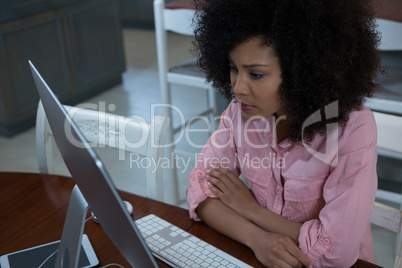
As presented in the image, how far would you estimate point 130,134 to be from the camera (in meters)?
1.25

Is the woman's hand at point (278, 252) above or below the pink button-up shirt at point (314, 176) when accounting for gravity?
below

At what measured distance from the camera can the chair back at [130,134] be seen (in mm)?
1209

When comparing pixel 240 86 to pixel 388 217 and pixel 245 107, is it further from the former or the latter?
pixel 388 217

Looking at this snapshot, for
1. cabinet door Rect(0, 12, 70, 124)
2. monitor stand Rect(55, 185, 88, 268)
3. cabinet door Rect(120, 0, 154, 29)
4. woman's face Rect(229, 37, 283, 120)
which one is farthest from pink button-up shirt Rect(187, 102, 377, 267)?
cabinet door Rect(120, 0, 154, 29)

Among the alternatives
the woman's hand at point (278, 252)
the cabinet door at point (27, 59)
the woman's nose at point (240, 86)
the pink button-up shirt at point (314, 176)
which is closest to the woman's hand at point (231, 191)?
the pink button-up shirt at point (314, 176)

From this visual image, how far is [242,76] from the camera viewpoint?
94cm

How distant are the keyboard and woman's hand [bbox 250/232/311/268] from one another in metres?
0.05

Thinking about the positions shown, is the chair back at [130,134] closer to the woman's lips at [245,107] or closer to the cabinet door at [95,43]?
the woman's lips at [245,107]

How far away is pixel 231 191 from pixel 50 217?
0.45 m

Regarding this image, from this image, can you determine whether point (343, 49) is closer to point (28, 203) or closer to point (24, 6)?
point (28, 203)

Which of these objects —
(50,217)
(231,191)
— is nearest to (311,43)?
(231,191)

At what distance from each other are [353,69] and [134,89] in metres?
3.08

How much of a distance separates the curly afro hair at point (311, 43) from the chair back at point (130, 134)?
31 centimetres

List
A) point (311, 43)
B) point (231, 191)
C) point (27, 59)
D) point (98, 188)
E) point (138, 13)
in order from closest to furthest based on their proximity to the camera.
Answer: point (98, 188) → point (311, 43) → point (231, 191) → point (27, 59) → point (138, 13)
